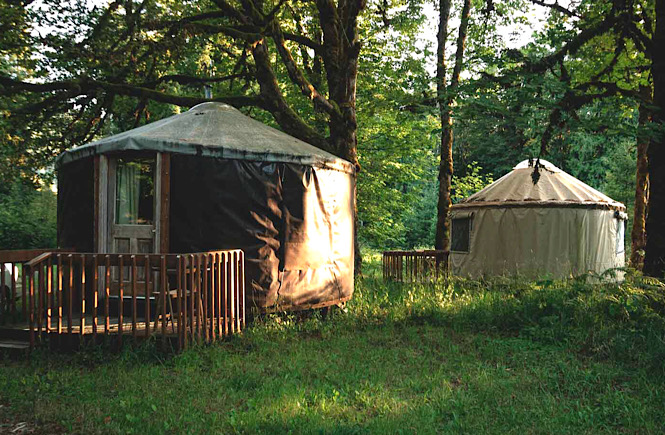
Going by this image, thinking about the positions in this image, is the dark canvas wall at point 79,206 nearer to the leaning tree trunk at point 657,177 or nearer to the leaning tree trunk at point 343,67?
the leaning tree trunk at point 343,67

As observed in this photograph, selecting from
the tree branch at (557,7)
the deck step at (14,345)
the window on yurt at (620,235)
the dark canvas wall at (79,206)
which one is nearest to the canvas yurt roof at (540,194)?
the window on yurt at (620,235)

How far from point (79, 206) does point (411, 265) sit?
22.0 feet

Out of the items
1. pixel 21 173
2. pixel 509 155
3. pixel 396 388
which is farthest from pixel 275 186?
pixel 509 155

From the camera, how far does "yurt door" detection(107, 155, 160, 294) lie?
5672mm

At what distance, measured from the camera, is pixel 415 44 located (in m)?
14.0

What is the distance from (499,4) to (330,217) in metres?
8.93

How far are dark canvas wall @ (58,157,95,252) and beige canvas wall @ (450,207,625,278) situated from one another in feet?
23.6

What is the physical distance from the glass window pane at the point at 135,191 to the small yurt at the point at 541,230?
661 cm

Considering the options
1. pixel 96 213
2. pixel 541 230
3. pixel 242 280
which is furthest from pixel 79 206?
pixel 541 230

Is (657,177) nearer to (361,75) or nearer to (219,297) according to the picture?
(219,297)

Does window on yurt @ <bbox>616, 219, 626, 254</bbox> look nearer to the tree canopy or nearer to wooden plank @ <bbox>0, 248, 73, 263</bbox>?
the tree canopy

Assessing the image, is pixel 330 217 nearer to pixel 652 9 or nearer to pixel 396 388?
pixel 396 388

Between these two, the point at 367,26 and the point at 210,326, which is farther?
the point at 367,26

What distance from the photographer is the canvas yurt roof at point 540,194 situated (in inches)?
374
